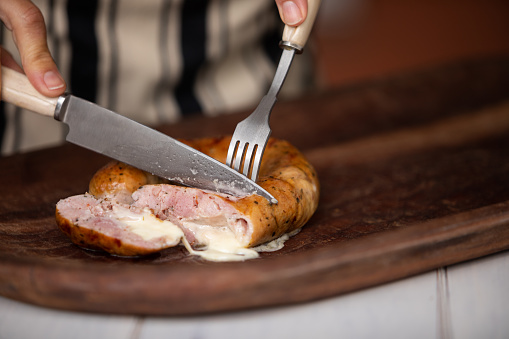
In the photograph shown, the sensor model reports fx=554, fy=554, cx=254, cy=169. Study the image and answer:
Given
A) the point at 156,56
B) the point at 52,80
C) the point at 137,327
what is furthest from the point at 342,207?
the point at 156,56

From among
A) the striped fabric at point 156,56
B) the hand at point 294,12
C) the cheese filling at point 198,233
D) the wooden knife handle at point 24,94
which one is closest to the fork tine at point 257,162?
the cheese filling at point 198,233

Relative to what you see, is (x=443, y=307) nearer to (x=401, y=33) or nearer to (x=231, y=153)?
(x=231, y=153)

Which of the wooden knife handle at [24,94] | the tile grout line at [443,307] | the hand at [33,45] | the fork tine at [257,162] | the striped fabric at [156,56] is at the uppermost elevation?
the striped fabric at [156,56]

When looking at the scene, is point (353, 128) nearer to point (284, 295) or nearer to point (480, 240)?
point (480, 240)

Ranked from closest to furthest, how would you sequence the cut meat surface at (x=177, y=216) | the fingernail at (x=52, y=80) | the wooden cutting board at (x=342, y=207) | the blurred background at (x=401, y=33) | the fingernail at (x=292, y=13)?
1. the wooden cutting board at (x=342, y=207)
2. the cut meat surface at (x=177, y=216)
3. the fingernail at (x=52, y=80)
4. the fingernail at (x=292, y=13)
5. the blurred background at (x=401, y=33)

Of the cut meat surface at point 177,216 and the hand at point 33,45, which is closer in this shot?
the cut meat surface at point 177,216

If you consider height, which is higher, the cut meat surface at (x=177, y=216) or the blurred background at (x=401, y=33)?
the blurred background at (x=401, y=33)

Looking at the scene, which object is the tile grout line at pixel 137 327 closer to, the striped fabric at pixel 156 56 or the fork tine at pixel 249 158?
Result: the fork tine at pixel 249 158

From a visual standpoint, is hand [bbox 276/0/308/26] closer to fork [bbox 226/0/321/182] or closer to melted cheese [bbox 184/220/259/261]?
fork [bbox 226/0/321/182]

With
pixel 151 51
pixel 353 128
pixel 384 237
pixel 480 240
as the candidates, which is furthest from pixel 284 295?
pixel 151 51
